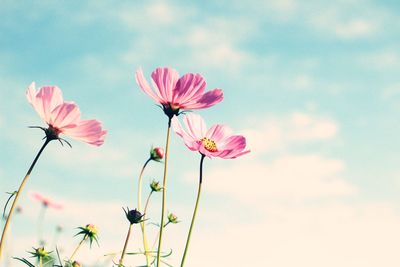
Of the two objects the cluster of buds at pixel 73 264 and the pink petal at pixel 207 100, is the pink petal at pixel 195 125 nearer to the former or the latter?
the pink petal at pixel 207 100

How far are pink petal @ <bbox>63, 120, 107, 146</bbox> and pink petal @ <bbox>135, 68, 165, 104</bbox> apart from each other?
16 cm

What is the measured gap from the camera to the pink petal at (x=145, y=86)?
0.96m

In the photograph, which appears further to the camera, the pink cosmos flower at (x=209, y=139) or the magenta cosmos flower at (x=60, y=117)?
the pink cosmos flower at (x=209, y=139)

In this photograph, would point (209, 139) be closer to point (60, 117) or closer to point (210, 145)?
point (210, 145)

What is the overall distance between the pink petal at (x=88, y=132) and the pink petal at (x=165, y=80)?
0.21 meters

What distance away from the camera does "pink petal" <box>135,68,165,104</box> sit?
959 mm

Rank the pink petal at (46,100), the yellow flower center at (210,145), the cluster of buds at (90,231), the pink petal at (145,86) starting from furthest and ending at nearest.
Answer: the cluster of buds at (90,231) → the yellow flower center at (210,145) → the pink petal at (145,86) → the pink petal at (46,100)

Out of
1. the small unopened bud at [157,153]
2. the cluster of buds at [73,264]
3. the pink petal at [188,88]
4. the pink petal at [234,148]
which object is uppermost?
the small unopened bud at [157,153]

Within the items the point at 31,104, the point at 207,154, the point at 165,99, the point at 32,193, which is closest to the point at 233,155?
the point at 207,154

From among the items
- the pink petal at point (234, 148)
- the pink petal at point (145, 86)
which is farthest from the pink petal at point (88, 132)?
the pink petal at point (234, 148)

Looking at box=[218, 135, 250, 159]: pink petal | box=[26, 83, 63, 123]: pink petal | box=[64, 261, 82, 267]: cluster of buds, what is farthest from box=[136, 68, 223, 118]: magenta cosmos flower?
box=[64, 261, 82, 267]: cluster of buds

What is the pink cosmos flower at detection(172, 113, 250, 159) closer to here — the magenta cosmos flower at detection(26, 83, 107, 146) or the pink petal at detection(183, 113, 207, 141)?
the pink petal at detection(183, 113, 207, 141)

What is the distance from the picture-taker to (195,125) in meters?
1.17

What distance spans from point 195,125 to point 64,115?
1.36ft
